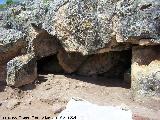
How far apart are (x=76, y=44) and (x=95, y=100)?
5.46ft

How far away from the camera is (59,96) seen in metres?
9.07

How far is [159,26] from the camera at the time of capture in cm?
843

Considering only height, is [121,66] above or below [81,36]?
below

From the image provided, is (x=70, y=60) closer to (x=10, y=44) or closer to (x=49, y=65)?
(x=49, y=65)

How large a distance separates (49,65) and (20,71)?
1550 millimetres

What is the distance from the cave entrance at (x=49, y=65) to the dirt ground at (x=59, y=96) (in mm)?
506

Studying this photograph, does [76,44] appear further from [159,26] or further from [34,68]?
[159,26]

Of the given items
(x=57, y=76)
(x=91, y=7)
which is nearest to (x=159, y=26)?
(x=91, y=7)

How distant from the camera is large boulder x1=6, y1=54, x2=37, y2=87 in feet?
31.4

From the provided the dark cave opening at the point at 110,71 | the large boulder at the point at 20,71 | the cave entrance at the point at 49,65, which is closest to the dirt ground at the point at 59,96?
the dark cave opening at the point at 110,71

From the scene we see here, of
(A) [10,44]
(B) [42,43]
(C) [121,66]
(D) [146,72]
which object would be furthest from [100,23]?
(A) [10,44]

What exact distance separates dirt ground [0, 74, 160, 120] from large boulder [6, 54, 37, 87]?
0.18m

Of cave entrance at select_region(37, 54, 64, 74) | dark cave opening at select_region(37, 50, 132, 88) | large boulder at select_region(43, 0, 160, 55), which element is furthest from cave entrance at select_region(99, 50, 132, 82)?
cave entrance at select_region(37, 54, 64, 74)

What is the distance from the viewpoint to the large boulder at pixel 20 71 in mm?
9570
